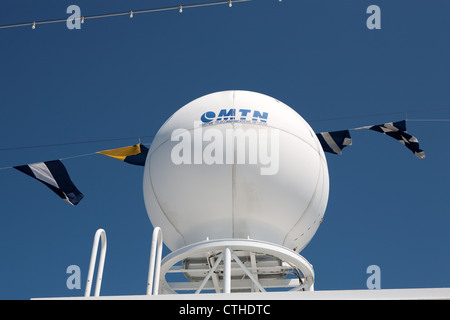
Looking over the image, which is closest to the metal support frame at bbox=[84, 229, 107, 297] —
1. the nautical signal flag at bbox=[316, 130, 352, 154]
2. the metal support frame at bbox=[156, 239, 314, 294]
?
the metal support frame at bbox=[156, 239, 314, 294]

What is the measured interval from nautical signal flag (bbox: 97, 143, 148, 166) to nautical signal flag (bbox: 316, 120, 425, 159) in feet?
12.7

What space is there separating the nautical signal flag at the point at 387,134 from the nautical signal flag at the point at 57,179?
5.27 m

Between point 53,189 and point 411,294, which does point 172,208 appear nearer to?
point 53,189

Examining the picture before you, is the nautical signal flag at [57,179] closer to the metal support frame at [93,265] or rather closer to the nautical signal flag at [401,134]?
the metal support frame at [93,265]

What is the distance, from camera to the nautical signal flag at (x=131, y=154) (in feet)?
40.0

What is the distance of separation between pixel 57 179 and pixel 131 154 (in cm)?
182

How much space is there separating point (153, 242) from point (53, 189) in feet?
17.9

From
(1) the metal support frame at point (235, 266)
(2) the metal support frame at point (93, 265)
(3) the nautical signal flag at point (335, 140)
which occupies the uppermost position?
(3) the nautical signal flag at point (335, 140)

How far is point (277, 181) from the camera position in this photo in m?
8.77

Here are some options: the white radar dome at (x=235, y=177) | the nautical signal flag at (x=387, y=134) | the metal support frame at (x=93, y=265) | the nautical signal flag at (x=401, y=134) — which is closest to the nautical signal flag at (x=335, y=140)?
the nautical signal flag at (x=387, y=134)

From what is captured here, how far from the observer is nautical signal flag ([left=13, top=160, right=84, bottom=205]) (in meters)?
10.8

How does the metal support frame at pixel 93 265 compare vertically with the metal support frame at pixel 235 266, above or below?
below

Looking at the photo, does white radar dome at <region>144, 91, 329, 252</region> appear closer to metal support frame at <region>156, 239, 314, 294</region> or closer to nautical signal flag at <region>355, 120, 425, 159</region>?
metal support frame at <region>156, 239, 314, 294</region>
